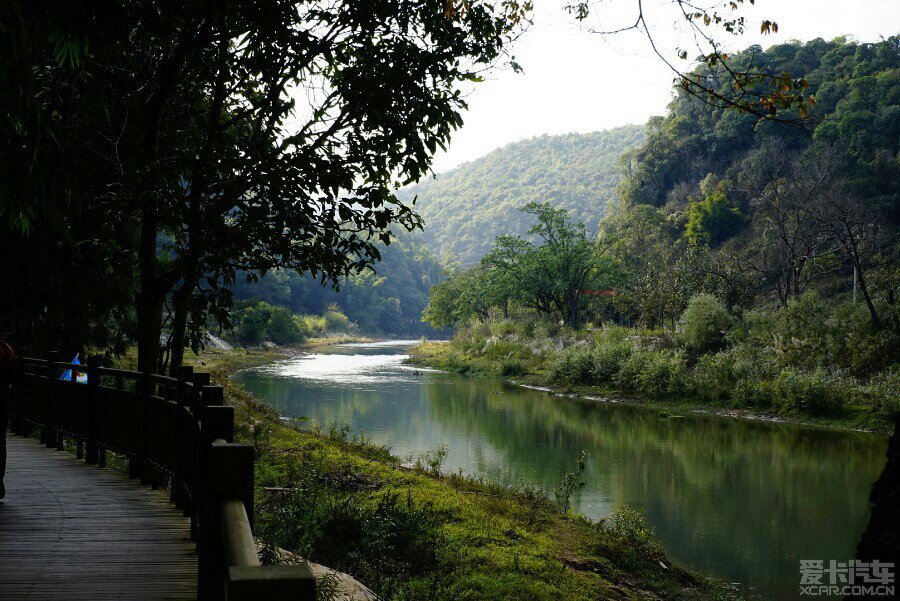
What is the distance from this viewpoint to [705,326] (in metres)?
30.3

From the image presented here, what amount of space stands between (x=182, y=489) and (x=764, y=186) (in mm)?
56362

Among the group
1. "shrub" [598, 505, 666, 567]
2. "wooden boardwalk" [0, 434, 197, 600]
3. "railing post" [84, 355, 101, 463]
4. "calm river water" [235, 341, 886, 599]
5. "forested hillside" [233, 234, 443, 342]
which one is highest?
"forested hillside" [233, 234, 443, 342]

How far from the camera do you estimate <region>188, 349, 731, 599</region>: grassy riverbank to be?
7531 mm

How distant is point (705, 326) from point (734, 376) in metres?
4.78

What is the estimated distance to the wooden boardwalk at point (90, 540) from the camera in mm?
4184

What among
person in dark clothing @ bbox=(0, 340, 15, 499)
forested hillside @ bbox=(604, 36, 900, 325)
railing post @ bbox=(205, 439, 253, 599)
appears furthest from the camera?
forested hillside @ bbox=(604, 36, 900, 325)

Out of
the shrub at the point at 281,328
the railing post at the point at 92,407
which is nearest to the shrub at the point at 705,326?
the railing post at the point at 92,407

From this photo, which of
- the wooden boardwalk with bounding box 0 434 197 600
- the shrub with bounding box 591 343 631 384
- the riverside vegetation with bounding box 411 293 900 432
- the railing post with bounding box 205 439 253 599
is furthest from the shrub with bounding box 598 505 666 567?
the shrub with bounding box 591 343 631 384

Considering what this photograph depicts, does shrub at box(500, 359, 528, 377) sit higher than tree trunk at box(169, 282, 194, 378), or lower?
lower

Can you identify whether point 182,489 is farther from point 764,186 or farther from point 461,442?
point 764,186

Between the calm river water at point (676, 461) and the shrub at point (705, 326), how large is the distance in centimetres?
549

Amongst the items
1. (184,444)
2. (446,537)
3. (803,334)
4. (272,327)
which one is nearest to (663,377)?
(803,334)

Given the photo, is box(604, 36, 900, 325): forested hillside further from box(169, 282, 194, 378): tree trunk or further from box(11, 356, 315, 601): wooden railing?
box(11, 356, 315, 601): wooden railing

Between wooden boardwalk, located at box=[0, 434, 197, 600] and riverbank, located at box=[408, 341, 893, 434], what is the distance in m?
20.4
